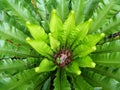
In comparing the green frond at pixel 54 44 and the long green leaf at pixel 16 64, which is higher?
the green frond at pixel 54 44

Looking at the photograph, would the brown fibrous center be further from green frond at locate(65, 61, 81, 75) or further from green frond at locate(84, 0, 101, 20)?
green frond at locate(84, 0, 101, 20)

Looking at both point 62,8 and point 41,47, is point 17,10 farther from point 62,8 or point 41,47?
point 41,47

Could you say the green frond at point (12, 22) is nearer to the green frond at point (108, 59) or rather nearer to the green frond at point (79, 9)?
the green frond at point (79, 9)

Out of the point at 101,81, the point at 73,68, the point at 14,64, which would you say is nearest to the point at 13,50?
the point at 14,64

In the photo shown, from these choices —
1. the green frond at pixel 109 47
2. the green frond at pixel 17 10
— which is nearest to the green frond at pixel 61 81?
the green frond at pixel 109 47

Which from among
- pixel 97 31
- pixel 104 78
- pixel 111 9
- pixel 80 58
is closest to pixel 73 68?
pixel 80 58

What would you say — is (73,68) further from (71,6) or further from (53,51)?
(71,6)
